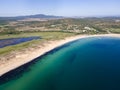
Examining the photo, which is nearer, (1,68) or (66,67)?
(1,68)

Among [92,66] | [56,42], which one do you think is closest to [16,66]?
[92,66]

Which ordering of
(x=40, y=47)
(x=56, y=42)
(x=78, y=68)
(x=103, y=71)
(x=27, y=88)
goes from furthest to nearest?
(x=56, y=42) < (x=40, y=47) < (x=78, y=68) < (x=103, y=71) < (x=27, y=88)

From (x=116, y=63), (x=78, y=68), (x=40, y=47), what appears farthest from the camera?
(x=40, y=47)

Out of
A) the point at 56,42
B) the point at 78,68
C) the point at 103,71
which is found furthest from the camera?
the point at 56,42

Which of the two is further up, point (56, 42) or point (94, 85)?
point (94, 85)

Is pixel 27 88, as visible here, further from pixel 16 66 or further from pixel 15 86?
pixel 16 66

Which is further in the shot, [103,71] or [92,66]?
[92,66]

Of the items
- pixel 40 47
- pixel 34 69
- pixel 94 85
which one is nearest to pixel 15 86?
pixel 34 69

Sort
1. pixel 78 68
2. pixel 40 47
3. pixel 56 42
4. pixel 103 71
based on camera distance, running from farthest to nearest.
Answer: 1. pixel 56 42
2. pixel 40 47
3. pixel 78 68
4. pixel 103 71

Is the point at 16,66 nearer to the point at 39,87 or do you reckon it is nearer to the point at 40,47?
the point at 39,87
